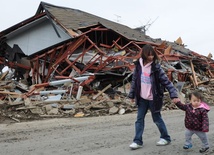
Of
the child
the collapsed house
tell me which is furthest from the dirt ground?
the collapsed house

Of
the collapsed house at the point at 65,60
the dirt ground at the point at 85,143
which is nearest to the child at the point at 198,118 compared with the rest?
the dirt ground at the point at 85,143

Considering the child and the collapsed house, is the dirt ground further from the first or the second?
the collapsed house

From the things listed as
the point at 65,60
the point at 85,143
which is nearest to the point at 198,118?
the point at 85,143

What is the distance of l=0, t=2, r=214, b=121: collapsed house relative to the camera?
497 inches

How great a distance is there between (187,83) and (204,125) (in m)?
13.5

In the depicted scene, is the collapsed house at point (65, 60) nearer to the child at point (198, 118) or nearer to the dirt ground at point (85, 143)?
the dirt ground at point (85, 143)

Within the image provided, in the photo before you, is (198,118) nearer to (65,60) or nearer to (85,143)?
(85,143)

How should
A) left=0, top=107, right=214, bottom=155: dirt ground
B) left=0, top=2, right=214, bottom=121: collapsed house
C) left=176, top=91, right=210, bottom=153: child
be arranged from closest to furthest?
left=176, top=91, right=210, bottom=153: child → left=0, top=107, right=214, bottom=155: dirt ground → left=0, top=2, right=214, bottom=121: collapsed house

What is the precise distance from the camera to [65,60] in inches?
569

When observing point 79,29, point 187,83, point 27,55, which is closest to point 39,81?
point 27,55

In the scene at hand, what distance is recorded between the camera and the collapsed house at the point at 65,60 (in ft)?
41.4

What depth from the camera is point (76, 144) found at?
5.38 m

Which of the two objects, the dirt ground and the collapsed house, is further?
the collapsed house

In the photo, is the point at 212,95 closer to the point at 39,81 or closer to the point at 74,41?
the point at 74,41
